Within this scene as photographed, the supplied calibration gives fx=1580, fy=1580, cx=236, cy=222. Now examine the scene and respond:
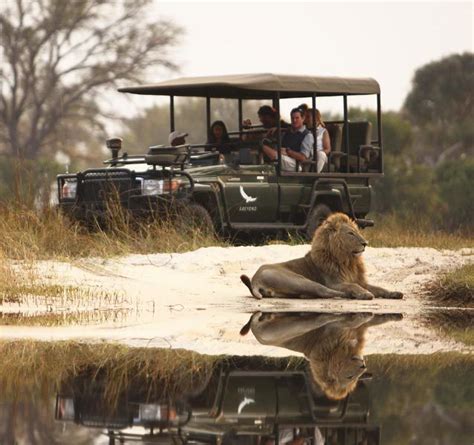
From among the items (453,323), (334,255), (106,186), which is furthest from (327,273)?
(106,186)

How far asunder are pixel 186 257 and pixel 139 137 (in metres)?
41.2

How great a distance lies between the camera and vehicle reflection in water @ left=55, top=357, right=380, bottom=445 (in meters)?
6.40

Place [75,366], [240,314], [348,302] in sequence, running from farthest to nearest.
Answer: [348,302] < [240,314] < [75,366]

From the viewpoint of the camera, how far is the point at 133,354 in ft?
30.3

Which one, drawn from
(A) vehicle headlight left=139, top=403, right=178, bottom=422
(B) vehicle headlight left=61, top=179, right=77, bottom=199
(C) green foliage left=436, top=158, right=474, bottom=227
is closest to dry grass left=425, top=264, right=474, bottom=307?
(B) vehicle headlight left=61, top=179, right=77, bottom=199

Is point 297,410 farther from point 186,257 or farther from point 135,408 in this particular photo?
point 186,257

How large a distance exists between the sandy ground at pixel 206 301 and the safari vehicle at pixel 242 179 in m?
0.99

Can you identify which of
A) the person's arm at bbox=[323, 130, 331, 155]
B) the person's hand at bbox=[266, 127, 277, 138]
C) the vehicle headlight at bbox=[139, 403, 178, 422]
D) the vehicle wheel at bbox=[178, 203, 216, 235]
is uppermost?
the person's hand at bbox=[266, 127, 277, 138]

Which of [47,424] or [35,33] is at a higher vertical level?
[35,33]

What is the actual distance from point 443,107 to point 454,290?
117ft

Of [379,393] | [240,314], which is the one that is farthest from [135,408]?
[240,314]

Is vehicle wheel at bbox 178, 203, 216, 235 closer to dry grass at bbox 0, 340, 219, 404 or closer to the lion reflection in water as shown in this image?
the lion reflection in water

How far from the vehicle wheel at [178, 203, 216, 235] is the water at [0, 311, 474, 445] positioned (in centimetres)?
669

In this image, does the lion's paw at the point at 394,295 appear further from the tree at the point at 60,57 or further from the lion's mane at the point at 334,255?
the tree at the point at 60,57
